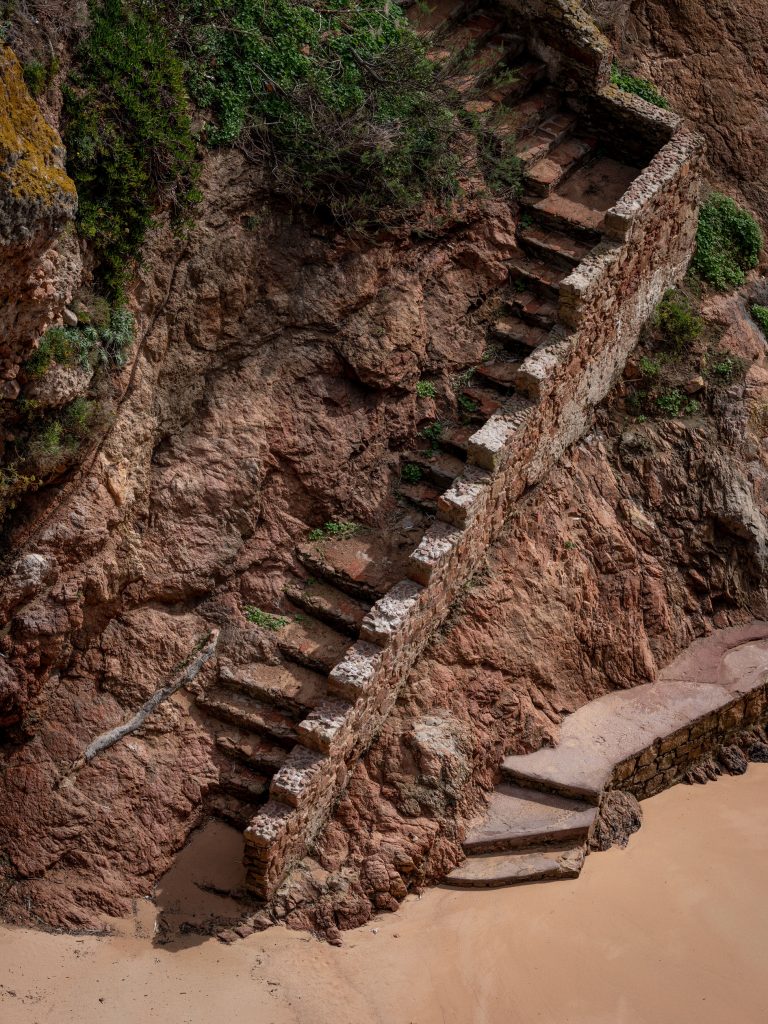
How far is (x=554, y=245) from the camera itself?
11.0 meters

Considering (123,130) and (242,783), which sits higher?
(123,130)

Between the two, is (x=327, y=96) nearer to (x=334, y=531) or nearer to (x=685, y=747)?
(x=334, y=531)

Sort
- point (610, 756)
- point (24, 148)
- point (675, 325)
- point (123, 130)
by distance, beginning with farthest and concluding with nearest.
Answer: point (675, 325) < point (610, 756) < point (123, 130) < point (24, 148)

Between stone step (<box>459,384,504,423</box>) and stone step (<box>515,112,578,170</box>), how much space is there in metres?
2.39

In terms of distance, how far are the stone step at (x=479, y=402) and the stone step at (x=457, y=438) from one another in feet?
0.35

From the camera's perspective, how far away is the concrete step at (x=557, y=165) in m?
11.2

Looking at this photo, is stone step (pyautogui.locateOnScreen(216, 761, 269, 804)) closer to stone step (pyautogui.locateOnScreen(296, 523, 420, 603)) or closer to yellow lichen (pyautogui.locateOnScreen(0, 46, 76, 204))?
stone step (pyautogui.locateOnScreen(296, 523, 420, 603))

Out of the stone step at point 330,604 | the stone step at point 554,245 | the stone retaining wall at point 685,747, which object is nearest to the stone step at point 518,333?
the stone step at point 554,245

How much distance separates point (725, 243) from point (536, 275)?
3.07m

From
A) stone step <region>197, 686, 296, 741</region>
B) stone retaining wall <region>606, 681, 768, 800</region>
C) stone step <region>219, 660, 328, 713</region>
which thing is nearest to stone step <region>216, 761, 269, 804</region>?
stone step <region>197, 686, 296, 741</region>

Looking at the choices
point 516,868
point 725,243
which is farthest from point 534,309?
point 516,868

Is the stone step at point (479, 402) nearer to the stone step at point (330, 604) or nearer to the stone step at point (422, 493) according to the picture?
the stone step at point (422, 493)

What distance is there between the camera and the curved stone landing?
9.42 metres

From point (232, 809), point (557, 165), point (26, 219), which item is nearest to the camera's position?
point (26, 219)
